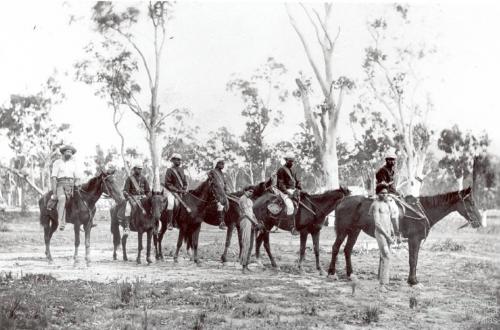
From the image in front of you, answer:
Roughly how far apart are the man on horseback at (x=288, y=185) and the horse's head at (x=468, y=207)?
340cm

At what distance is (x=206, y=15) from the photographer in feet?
36.1

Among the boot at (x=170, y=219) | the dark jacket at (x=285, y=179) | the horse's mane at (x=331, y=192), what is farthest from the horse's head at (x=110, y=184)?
the horse's mane at (x=331, y=192)

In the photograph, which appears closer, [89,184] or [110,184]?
[110,184]

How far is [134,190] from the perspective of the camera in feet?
41.8

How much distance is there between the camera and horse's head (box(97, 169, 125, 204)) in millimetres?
11430

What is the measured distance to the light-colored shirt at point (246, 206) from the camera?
468 inches

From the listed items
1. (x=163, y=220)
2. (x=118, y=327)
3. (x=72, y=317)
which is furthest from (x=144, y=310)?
(x=163, y=220)

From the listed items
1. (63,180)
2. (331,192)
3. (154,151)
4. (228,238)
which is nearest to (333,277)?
(331,192)

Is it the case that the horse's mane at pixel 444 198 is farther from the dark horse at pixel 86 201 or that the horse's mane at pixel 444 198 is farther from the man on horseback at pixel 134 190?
the dark horse at pixel 86 201

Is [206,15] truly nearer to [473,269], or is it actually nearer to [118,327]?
[118,327]

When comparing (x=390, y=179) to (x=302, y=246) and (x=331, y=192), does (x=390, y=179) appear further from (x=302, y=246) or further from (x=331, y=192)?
(x=302, y=246)

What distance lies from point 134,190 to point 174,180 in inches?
42.8

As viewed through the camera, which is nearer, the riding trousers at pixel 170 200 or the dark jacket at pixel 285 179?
the dark jacket at pixel 285 179

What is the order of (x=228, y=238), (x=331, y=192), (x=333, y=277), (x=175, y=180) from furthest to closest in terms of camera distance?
1. (x=228, y=238)
2. (x=175, y=180)
3. (x=331, y=192)
4. (x=333, y=277)
